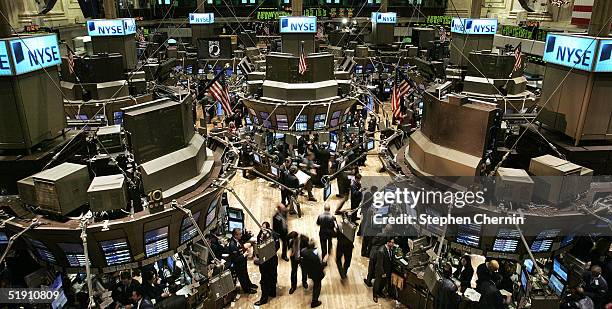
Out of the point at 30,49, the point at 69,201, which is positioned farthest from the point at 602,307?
the point at 30,49

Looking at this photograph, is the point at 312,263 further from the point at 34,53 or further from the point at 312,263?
the point at 34,53

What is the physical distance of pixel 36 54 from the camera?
827cm

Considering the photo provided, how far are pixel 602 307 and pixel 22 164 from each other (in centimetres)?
1131

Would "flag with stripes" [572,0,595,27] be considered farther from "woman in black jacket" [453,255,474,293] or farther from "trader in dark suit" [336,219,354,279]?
"trader in dark suit" [336,219,354,279]

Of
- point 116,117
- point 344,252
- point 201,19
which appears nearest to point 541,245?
point 344,252

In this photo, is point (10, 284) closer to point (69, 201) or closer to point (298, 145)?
point (69, 201)

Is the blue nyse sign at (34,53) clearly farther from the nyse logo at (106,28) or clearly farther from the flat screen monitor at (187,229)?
the nyse logo at (106,28)

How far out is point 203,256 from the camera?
883cm

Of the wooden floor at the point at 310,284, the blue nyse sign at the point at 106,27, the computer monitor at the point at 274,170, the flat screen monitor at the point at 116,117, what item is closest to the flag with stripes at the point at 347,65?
the computer monitor at the point at 274,170

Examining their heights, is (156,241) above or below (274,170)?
above

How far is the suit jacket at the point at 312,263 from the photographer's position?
8852 mm

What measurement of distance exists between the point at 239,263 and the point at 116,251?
2.56 m

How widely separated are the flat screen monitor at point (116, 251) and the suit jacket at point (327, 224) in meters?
4.25

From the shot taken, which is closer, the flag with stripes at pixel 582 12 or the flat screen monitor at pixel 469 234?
the flat screen monitor at pixel 469 234
